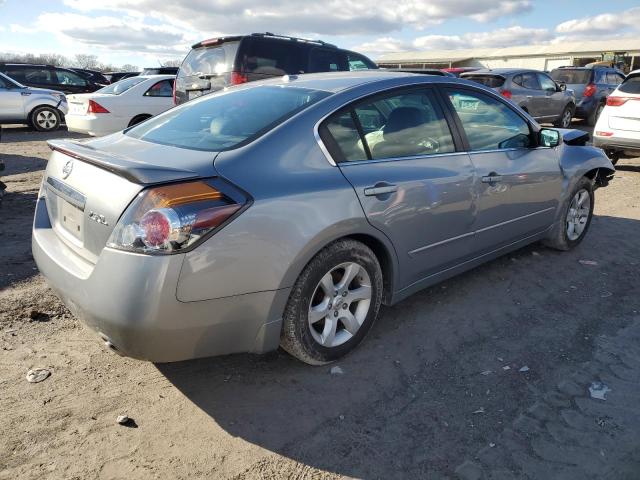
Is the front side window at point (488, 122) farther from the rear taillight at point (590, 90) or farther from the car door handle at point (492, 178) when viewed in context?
the rear taillight at point (590, 90)

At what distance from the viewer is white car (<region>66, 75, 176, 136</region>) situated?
1041 cm

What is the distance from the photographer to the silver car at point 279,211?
2330mm

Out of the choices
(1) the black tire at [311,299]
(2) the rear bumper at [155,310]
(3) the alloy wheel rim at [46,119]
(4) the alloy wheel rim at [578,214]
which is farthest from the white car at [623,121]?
(3) the alloy wheel rim at [46,119]

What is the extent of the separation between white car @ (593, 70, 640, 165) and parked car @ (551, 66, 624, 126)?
23.1 ft

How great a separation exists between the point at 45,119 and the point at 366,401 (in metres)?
14.1

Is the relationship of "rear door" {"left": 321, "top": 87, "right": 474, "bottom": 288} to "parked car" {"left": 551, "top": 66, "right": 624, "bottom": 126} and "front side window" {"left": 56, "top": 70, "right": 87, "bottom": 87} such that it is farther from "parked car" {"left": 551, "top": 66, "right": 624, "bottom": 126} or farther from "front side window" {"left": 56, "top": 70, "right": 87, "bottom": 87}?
"front side window" {"left": 56, "top": 70, "right": 87, "bottom": 87}

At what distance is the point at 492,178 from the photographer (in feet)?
12.4

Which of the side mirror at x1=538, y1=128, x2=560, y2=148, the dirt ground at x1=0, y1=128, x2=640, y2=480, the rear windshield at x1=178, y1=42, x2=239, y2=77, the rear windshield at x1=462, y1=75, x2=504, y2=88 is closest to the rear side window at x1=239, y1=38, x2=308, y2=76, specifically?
the rear windshield at x1=178, y1=42, x2=239, y2=77

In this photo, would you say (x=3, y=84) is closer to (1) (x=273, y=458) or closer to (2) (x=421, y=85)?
(2) (x=421, y=85)

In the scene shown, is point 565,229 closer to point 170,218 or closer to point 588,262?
point 588,262

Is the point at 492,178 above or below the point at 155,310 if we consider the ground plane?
above

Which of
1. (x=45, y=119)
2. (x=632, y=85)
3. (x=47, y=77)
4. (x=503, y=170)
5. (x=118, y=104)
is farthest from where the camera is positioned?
(x=47, y=77)

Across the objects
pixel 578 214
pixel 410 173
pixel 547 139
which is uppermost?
pixel 547 139

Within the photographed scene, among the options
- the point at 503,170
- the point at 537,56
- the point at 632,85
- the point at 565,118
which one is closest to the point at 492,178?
Result: the point at 503,170
